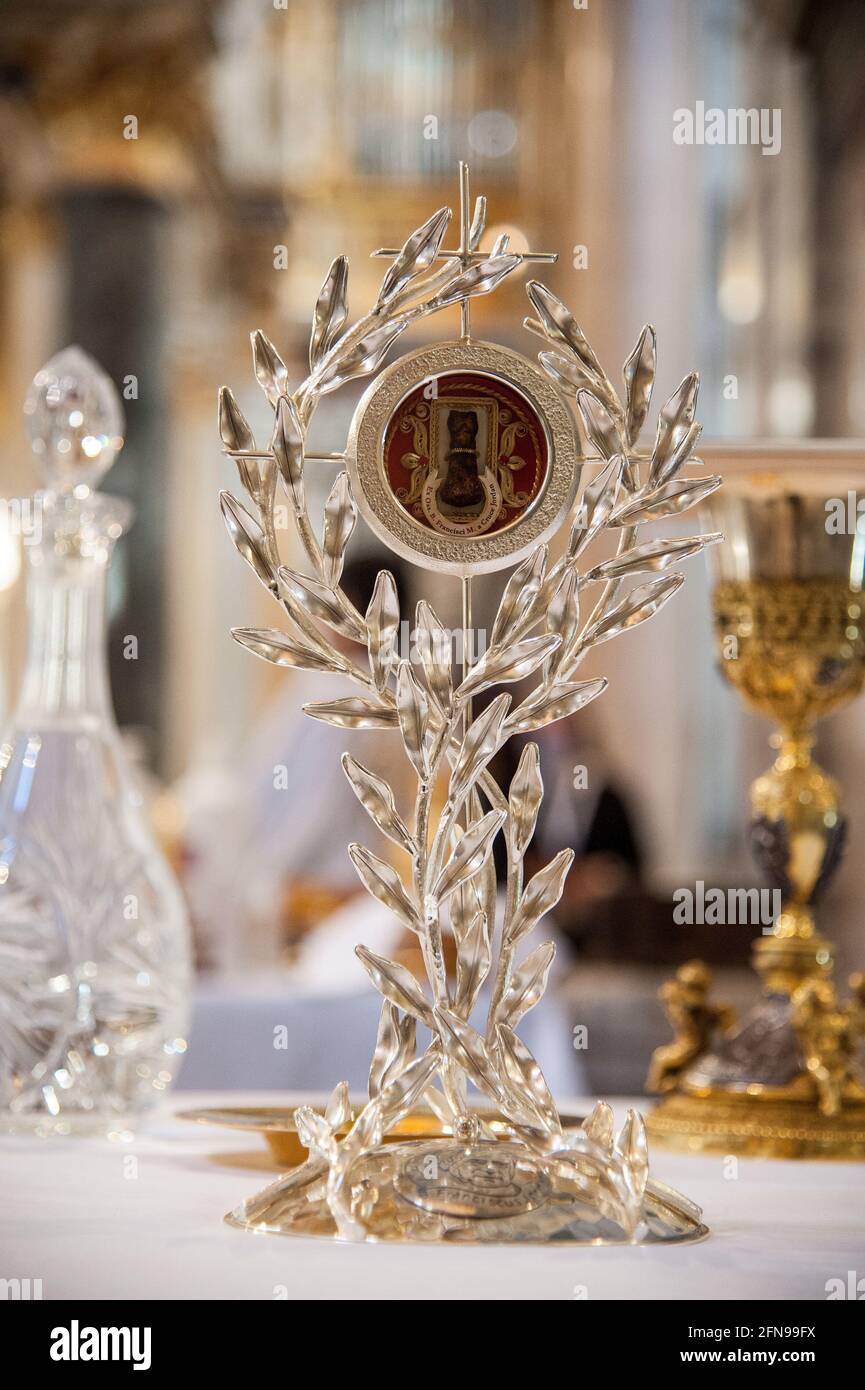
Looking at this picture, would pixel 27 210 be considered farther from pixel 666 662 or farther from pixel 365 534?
pixel 365 534

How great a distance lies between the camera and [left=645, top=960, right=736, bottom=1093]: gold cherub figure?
3.91 ft

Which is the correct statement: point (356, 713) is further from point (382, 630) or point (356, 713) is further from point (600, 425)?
point (600, 425)

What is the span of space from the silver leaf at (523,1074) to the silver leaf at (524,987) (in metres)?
0.01

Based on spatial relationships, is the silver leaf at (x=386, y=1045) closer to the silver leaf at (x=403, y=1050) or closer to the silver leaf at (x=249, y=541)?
the silver leaf at (x=403, y=1050)

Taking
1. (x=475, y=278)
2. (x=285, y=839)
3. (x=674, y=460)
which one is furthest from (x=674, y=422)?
(x=285, y=839)

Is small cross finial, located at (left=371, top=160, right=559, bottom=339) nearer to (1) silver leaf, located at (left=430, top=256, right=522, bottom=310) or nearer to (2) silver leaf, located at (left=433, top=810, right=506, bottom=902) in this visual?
(1) silver leaf, located at (left=430, top=256, right=522, bottom=310)

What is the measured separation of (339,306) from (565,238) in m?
7.50

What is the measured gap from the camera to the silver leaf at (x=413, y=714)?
85 centimetres

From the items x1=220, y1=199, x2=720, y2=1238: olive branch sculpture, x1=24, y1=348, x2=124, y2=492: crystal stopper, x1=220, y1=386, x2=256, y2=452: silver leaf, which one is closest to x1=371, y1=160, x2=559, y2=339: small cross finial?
x1=220, y1=199, x2=720, y2=1238: olive branch sculpture

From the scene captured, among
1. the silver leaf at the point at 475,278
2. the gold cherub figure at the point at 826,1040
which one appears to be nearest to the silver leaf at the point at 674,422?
the silver leaf at the point at 475,278

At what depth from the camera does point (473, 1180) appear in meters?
0.80

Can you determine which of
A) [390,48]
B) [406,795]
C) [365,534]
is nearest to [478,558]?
[406,795]

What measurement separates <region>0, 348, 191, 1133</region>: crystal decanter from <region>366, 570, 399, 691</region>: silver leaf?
348 millimetres

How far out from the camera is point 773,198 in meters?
5.98
